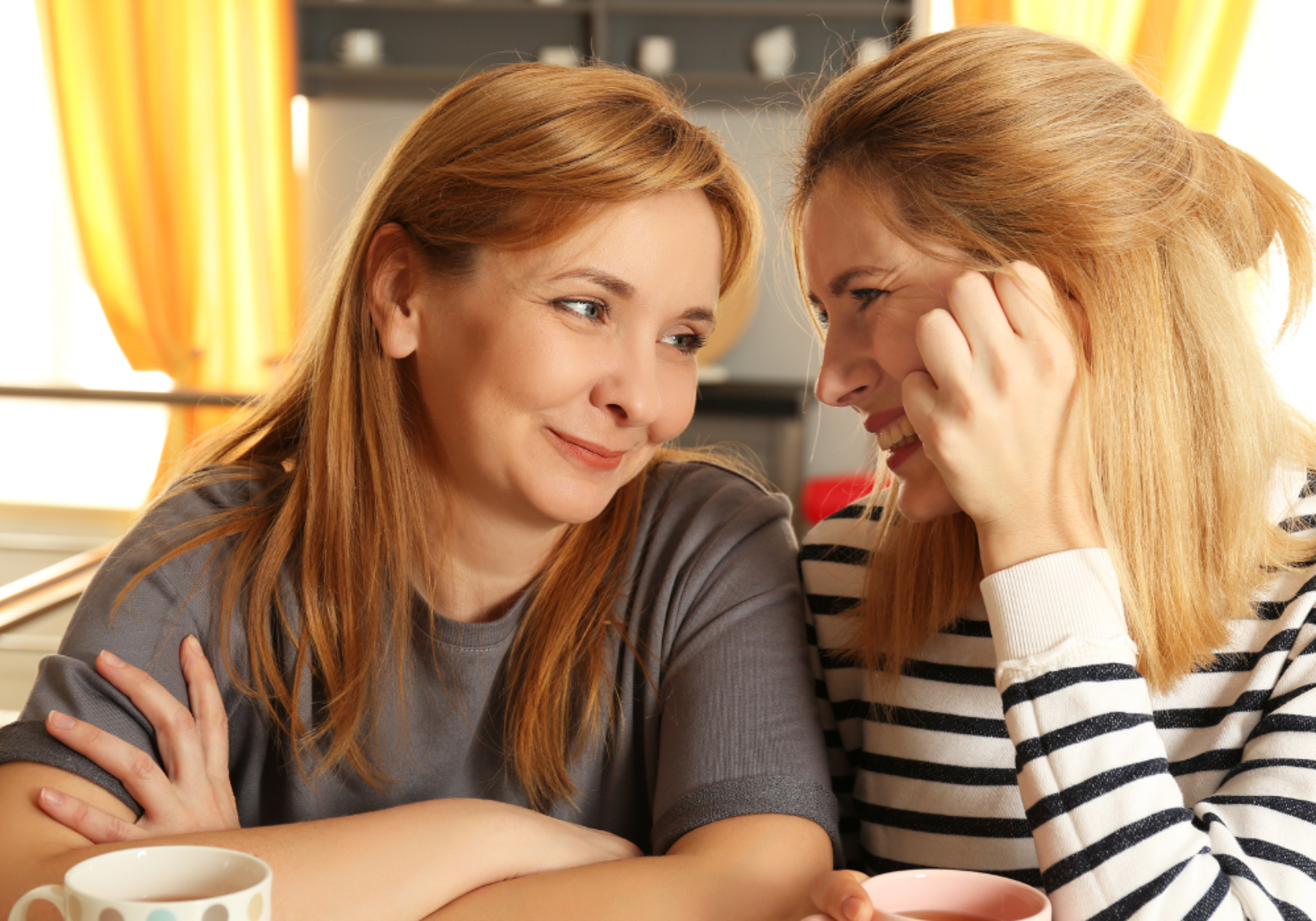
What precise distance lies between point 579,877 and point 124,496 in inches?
152

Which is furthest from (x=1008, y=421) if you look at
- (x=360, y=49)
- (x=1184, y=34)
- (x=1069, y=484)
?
(x=360, y=49)

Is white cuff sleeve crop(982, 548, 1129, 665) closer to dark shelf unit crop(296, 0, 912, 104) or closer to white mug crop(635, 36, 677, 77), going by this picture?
dark shelf unit crop(296, 0, 912, 104)

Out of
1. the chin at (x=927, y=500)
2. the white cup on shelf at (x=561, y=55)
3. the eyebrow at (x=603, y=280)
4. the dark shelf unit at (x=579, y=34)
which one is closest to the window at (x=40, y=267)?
the dark shelf unit at (x=579, y=34)

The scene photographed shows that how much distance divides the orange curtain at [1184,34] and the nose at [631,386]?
302 cm

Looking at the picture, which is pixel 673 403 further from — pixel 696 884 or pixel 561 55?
pixel 561 55

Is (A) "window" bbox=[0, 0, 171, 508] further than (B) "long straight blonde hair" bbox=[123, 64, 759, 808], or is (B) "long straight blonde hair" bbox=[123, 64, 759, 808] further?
(A) "window" bbox=[0, 0, 171, 508]

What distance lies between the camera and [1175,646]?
3.22 feet

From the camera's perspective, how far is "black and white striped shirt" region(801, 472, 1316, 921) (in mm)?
808

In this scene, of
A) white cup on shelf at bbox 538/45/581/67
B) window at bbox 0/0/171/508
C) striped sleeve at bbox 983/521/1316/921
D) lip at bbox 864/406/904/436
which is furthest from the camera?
window at bbox 0/0/171/508

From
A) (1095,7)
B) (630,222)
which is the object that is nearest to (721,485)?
(630,222)

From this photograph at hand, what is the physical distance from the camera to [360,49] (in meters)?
4.33

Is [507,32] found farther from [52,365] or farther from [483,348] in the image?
[483,348]

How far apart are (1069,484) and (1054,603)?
0.10 meters

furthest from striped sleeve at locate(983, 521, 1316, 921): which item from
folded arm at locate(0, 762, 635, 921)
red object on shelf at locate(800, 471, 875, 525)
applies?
red object on shelf at locate(800, 471, 875, 525)
